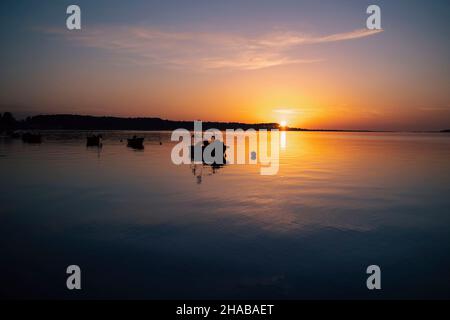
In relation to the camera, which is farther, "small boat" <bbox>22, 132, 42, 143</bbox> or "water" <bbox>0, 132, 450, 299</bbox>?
"small boat" <bbox>22, 132, 42, 143</bbox>

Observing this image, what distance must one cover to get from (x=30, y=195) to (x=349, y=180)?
30412 millimetres

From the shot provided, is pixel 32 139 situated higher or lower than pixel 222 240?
higher

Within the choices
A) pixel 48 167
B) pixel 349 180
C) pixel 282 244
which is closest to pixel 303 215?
pixel 282 244

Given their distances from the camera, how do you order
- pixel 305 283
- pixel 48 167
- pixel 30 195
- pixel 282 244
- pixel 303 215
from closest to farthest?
pixel 305 283 < pixel 282 244 < pixel 303 215 < pixel 30 195 < pixel 48 167

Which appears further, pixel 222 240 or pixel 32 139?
pixel 32 139

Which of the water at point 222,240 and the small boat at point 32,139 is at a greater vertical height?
the small boat at point 32,139

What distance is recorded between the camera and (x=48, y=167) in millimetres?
41406

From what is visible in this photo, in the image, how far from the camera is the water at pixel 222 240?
11.1m

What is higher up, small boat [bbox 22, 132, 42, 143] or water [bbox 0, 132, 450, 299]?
small boat [bbox 22, 132, 42, 143]

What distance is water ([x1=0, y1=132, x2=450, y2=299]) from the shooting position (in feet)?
36.4

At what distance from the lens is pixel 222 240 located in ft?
51.2
